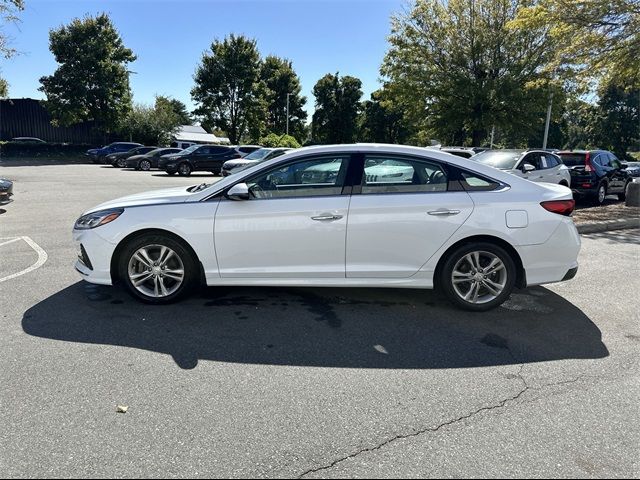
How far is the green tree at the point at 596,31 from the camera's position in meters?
11.4

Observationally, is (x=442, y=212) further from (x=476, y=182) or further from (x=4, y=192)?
→ (x=4, y=192)

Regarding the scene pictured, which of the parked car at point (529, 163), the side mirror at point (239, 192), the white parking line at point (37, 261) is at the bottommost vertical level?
the white parking line at point (37, 261)

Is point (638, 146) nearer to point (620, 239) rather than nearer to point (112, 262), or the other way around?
point (620, 239)

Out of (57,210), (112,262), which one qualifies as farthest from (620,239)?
(57,210)

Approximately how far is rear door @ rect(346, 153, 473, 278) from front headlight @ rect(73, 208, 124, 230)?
7.54 ft

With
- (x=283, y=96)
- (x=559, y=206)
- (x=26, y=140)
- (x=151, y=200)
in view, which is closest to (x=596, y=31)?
(x=559, y=206)

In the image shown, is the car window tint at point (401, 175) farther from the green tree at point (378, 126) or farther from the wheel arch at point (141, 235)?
the green tree at point (378, 126)

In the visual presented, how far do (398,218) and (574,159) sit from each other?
11369mm

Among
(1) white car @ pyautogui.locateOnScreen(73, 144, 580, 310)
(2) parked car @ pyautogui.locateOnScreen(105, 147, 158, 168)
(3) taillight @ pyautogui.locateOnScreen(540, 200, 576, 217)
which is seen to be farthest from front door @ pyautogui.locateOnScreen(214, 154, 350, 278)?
(2) parked car @ pyautogui.locateOnScreen(105, 147, 158, 168)

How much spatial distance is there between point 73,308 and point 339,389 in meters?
2.88

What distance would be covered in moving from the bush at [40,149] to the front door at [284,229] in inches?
1473

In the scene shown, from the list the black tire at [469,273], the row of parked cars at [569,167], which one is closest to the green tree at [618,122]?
the row of parked cars at [569,167]

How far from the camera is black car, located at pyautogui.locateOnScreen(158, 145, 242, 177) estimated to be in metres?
23.2

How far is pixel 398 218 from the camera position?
4328 millimetres
